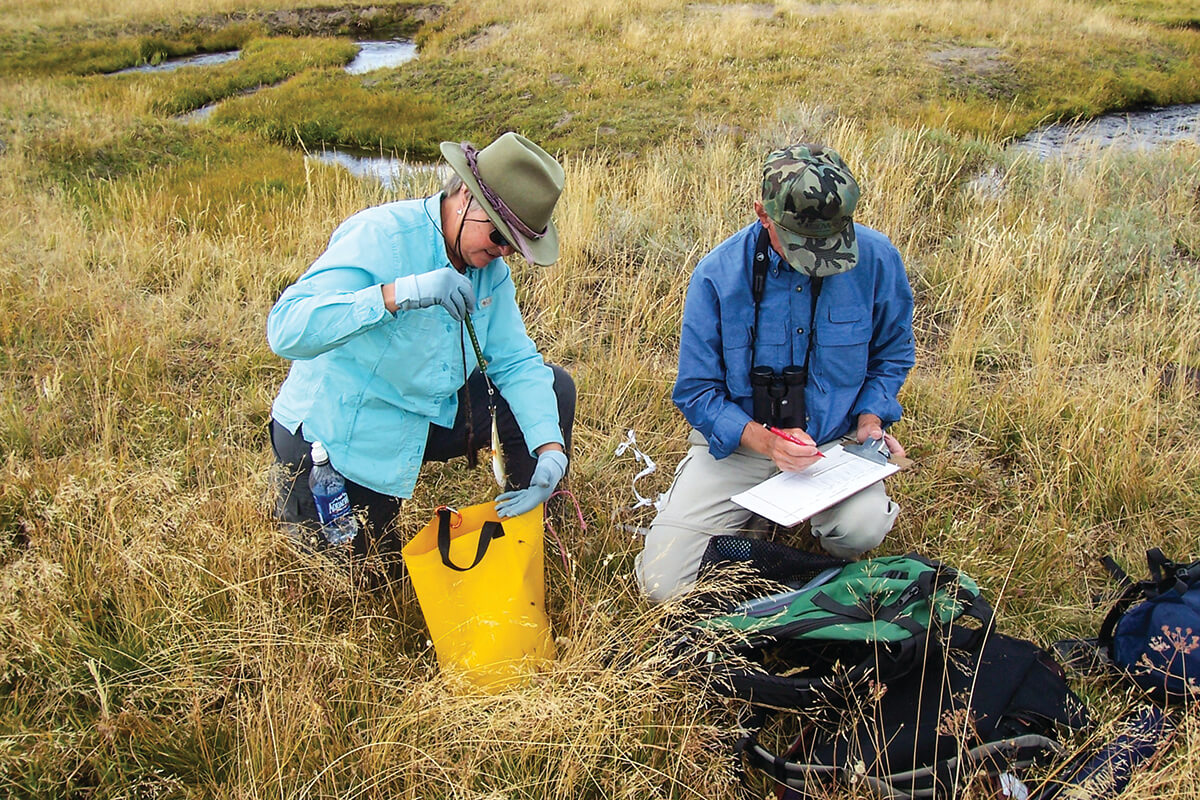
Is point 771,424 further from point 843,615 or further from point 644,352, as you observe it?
point 644,352

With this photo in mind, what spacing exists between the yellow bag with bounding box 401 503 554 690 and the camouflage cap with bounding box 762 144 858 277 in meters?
1.25

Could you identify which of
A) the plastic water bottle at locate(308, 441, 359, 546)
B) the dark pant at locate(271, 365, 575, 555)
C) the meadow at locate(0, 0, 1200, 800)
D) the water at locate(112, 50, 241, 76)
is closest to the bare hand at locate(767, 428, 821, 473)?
the meadow at locate(0, 0, 1200, 800)

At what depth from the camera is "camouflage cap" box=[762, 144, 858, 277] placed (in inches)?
96.1

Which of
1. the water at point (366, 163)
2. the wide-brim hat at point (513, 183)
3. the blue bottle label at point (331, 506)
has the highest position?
the wide-brim hat at point (513, 183)

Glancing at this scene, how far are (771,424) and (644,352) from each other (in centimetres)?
146

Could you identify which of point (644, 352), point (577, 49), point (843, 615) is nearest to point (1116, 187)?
point (644, 352)

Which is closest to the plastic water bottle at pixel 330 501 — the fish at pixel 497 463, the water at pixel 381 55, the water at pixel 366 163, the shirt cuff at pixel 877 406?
the fish at pixel 497 463

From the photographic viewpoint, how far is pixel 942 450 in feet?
11.5

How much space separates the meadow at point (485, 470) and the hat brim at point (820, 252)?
114 centimetres

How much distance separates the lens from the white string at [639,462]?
307 centimetres

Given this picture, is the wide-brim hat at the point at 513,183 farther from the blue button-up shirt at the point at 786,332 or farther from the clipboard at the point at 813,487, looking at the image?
the clipboard at the point at 813,487

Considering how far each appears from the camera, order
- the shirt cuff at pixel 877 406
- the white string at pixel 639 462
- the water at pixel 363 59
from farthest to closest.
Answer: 1. the water at pixel 363 59
2. the white string at pixel 639 462
3. the shirt cuff at pixel 877 406

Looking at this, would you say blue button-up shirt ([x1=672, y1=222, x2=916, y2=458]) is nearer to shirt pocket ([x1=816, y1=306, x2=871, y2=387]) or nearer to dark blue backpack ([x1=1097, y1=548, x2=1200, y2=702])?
shirt pocket ([x1=816, y1=306, x2=871, y2=387])

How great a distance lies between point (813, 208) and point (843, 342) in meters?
0.53
